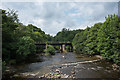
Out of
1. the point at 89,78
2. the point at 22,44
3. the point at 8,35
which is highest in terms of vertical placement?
the point at 8,35

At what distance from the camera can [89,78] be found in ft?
39.5

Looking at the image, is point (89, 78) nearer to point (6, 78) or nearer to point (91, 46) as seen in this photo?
point (6, 78)

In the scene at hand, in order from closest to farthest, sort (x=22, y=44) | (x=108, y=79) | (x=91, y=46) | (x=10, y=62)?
(x=108, y=79)
(x=10, y=62)
(x=22, y=44)
(x=91, y=46)

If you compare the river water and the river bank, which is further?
the river water

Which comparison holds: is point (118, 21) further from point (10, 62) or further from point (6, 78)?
point (10, 62)

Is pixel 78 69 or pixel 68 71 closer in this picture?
pixel 68 71

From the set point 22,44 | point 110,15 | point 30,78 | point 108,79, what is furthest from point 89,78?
point 22,44

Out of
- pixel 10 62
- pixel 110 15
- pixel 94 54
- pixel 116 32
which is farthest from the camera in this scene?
pixel 94 54

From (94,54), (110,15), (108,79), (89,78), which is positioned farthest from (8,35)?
(94,54)

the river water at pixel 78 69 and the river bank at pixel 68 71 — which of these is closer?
the river bank at pixel 68 71

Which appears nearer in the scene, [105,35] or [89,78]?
[89,78]

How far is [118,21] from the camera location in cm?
1705

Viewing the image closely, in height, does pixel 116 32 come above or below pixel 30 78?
above

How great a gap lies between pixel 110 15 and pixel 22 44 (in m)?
21.9
